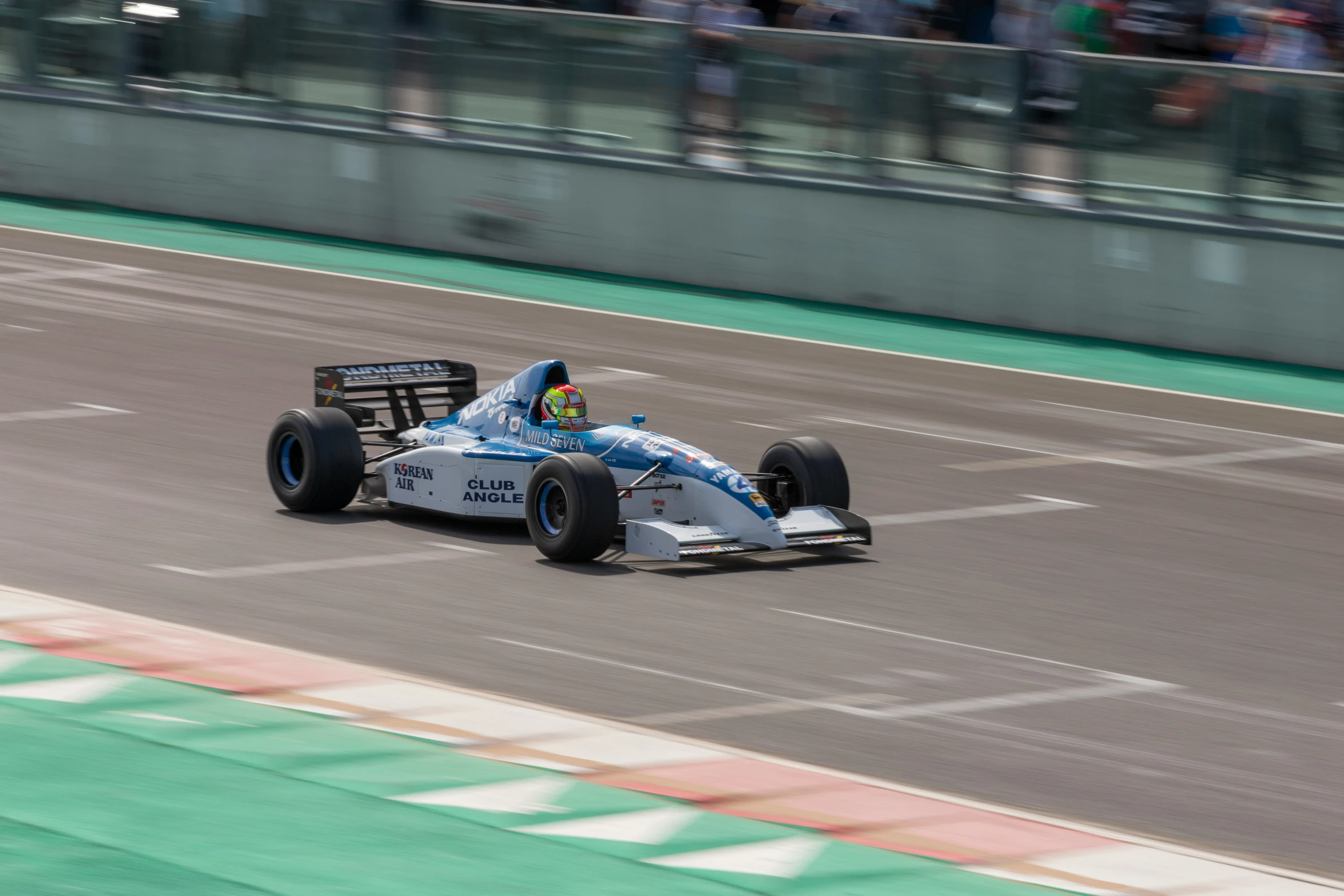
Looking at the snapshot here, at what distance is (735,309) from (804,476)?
10.3 m

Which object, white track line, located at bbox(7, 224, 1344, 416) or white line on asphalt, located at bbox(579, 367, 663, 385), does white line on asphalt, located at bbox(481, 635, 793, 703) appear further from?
white track line, located at bbox(7, 224, 1344, 416)

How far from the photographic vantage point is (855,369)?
18484mm

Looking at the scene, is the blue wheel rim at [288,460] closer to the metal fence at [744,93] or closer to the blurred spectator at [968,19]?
the metal fence at [744,93]

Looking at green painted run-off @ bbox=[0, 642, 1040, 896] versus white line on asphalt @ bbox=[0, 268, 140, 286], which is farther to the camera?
white line on asphalt @ bbox=[0, 268, 140, 286]

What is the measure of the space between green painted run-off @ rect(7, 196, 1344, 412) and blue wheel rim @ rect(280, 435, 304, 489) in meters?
8.65

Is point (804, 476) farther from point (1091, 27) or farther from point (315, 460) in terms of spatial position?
point (1091, 27)

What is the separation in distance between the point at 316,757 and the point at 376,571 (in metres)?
3.40

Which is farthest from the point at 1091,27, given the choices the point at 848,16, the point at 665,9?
the point at 665,9

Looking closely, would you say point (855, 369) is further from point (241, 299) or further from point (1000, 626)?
point (1000, 626)

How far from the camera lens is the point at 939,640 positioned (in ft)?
32.3

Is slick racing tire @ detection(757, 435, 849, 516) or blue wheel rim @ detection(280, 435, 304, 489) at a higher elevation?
slick racing tire @ detection(757, 435, 849, 516)

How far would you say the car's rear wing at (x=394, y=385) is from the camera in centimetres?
1245

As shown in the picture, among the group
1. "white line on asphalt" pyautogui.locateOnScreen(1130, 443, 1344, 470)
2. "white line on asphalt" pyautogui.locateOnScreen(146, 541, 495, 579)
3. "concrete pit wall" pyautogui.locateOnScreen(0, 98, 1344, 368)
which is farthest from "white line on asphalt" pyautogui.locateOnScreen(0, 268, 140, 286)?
"white line on asphalt" pyautogui.locateOnScreen(1130, 443, 1344, 470)

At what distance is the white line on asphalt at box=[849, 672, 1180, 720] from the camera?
8.64 m
